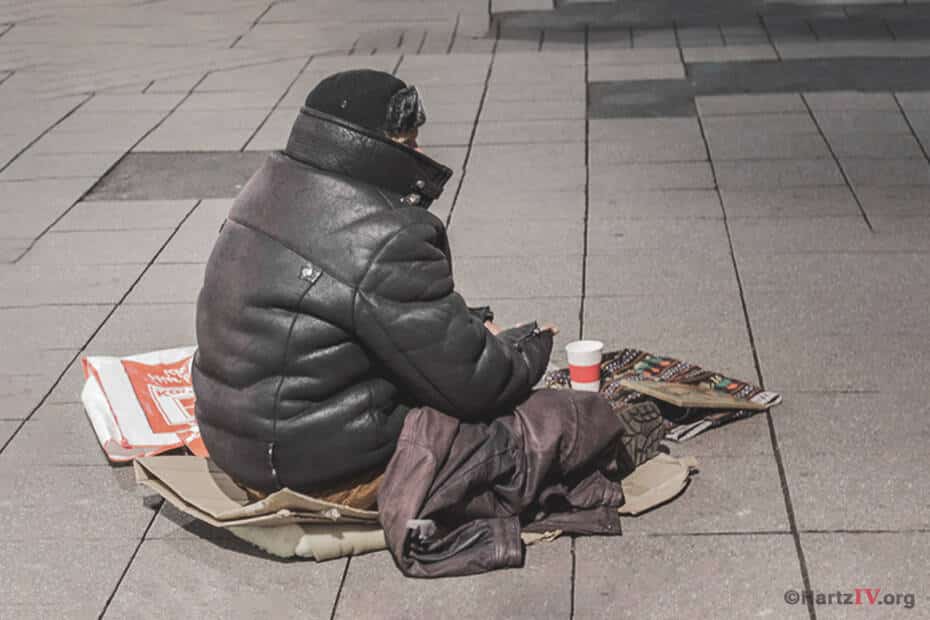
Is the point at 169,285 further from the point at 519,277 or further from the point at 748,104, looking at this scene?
the point at 748,104

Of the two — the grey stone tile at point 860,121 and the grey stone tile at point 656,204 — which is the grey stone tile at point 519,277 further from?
the grey stone tile at point 860,121

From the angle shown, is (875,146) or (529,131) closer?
(875,146)

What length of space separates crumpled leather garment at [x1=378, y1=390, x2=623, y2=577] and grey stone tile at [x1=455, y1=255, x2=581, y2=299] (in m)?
1.77

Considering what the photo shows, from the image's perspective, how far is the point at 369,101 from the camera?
3795mm

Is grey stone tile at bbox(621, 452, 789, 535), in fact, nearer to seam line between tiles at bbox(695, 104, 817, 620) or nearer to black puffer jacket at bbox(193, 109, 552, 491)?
seam line between tiles at bbox(695, 104, 817, 620)

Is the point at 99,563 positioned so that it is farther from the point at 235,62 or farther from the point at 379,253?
the point at 235,62

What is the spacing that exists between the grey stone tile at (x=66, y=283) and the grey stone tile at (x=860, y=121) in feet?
12.7

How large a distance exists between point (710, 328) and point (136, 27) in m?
7.71

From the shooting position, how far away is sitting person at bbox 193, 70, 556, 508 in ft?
12.3

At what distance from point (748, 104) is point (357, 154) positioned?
5237 mm

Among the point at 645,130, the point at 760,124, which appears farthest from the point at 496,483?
the point at 760,124

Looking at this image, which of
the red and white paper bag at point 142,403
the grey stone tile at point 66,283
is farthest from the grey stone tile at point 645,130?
the red and white paper bag at point 142,403

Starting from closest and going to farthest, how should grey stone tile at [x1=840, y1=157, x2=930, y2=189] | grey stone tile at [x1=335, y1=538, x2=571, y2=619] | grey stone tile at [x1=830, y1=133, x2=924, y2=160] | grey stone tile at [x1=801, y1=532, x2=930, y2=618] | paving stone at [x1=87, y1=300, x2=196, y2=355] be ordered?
grey stone tile at [x1=801, y1=532, x2=930, y2=618] < grey stone tile at [x1=335, y1=538, x2=571, y2=619] < paving stone at [x1=87, y1=300, x2=196, y2=355] < grey stone tile at [x1=840, y1=157, x2=930, y2=189] < grey stone tile at [x1=830, y1=133, x2=924, y2=160]

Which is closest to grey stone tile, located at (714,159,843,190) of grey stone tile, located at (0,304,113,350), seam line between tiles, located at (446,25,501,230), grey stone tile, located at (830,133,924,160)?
grey stone tile, located at (830,133,924,160)
